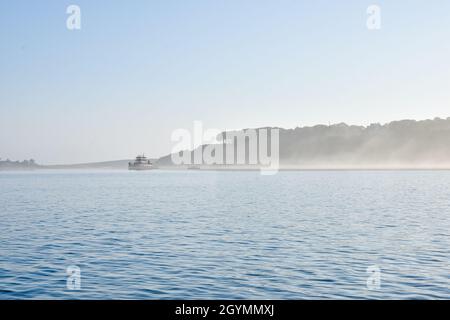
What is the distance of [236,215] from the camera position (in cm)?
7044

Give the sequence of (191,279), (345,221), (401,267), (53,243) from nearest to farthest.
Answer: (191,279) → (401,267) → (53,243) → (345,221)

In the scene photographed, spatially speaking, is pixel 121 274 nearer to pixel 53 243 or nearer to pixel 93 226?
pixel 53 243

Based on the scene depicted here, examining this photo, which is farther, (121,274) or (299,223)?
(299,223)

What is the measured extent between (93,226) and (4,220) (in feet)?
44.3

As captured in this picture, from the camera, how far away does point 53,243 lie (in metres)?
42.3
